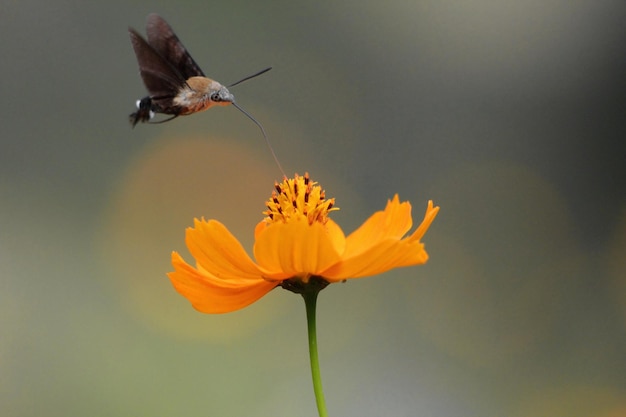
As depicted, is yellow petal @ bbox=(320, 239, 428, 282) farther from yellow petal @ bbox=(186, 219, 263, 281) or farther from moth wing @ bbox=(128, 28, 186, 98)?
moth wing @ bbox=(128, 28, 186, 98)

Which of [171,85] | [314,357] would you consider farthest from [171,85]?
[314,357]

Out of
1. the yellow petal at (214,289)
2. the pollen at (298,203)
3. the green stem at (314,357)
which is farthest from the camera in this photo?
the pollen at (298,203)

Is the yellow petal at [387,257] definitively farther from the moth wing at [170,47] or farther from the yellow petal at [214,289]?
the moth wing at [170,47]

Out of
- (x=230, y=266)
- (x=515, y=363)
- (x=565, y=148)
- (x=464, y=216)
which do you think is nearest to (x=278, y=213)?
(x=230, y=266)

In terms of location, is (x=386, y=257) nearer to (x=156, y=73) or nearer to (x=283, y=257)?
(x=283, y=257)

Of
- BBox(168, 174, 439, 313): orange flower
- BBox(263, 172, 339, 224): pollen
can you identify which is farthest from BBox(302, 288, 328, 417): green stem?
BBox(263, 172, 339, 224): pollen

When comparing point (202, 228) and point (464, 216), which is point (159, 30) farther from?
point (464, 216)

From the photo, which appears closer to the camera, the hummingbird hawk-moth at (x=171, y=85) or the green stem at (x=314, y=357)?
the green stem at (x=314, y=357)

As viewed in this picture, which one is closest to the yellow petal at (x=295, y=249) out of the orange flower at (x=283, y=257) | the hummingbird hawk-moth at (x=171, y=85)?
the orange flower at (x=283, y=257)
